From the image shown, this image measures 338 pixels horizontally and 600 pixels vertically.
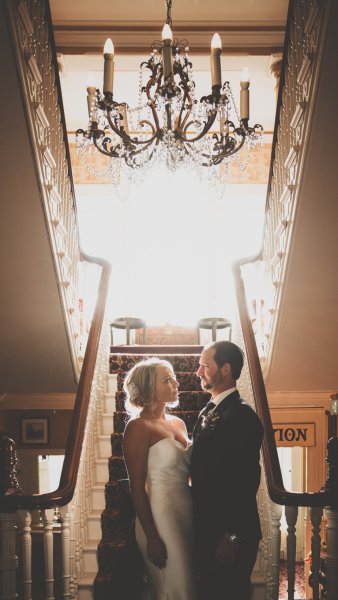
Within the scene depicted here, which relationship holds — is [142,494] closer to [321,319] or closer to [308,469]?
[321,319]

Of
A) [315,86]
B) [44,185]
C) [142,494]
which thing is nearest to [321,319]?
[315,86]

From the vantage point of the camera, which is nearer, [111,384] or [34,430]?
[111,384]

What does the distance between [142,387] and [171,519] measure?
69 cm

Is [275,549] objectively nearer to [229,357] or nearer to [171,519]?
[171,519]

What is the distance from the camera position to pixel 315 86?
4027 mm

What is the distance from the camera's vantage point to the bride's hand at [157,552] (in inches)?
121

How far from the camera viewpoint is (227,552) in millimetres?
2953

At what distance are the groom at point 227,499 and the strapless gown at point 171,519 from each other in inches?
2.6

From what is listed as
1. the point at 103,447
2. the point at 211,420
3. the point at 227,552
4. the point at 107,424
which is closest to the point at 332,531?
the point at 227,552

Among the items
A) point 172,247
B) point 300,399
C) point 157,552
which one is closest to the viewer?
point 157,552

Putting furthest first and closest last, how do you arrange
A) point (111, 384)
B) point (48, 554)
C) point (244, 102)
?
point (111, 384), point (244, 102), point (48, 554)

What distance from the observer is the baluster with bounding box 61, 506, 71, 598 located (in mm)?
3242

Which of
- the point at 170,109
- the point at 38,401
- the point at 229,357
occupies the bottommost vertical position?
the point at 38,401

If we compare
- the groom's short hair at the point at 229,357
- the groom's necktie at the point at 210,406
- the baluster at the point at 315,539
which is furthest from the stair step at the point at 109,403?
the baluster at the point at 315,539
